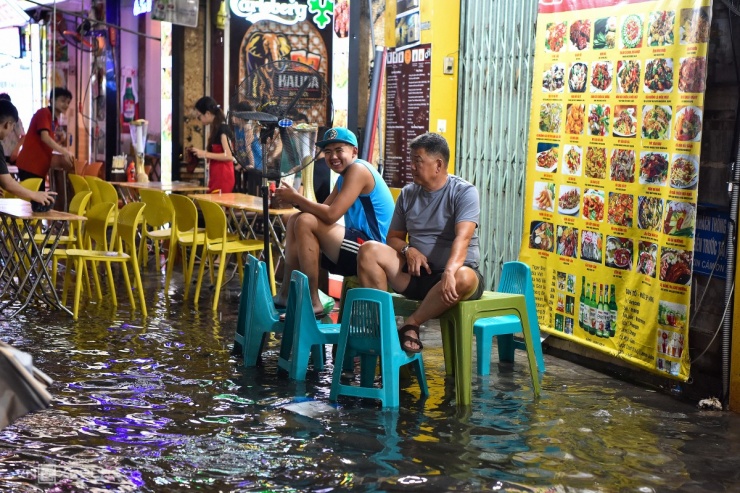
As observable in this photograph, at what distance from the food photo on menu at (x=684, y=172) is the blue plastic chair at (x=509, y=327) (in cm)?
119

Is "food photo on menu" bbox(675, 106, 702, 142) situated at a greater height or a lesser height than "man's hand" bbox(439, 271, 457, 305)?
greater

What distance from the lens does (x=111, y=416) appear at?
5492mm

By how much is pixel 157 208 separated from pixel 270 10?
432 cm

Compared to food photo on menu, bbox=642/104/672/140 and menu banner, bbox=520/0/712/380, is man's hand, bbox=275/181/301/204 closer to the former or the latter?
menu banner, bbox=520/0/712/380

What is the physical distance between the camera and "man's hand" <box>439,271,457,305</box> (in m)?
5.75

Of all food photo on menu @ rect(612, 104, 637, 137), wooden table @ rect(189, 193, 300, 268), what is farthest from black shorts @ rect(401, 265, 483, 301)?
wooden table @ rect(189, 193, 300, 268)

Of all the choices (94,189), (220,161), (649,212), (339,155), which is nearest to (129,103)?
(94,189)

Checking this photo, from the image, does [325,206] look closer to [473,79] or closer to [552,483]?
[473,79]

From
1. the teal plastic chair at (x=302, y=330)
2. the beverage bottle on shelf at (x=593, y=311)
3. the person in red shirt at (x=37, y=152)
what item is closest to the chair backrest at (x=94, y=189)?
the person in red shirt at (x=37, y=152)

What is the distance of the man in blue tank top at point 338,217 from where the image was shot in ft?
22.6

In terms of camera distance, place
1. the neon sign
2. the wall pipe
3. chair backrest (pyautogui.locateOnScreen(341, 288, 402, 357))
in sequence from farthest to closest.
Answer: the neon sign
the wall pipe
chair backrest (pyautogui.locateOnScreen(341, 288, 402, 357))

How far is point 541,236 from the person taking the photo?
7.50 m

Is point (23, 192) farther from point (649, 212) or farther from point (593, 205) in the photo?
point (649, 212)

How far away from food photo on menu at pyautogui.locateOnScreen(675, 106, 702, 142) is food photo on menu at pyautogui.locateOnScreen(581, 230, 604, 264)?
→ 40.3 inches
